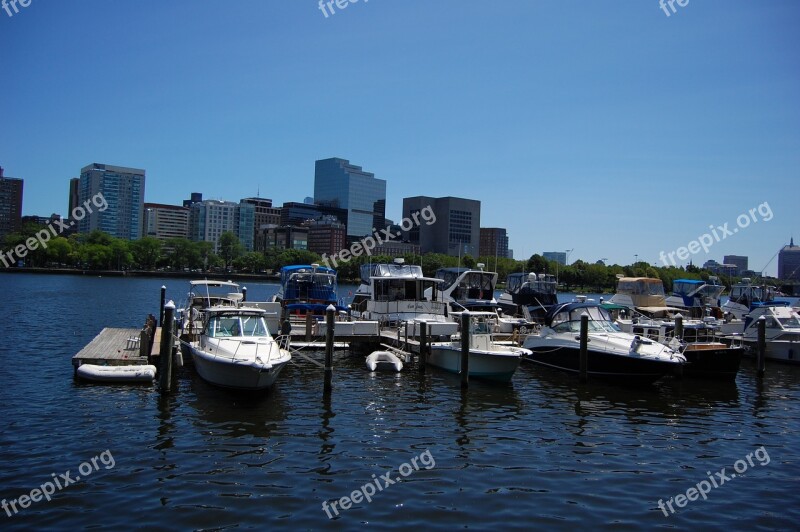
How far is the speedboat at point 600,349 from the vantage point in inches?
1001

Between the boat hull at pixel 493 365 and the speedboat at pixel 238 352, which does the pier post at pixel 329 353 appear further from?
the boat hull at pixel 493 365

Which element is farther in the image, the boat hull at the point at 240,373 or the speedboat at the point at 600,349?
the speedboat at the point at 600,349

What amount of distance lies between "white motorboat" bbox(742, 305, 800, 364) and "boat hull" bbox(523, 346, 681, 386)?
13.5 m

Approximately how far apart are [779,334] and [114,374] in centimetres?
3641

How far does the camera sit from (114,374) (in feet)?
73.6

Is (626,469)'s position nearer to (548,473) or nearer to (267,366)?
(548,473)

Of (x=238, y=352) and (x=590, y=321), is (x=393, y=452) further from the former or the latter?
(x=590, y=321)

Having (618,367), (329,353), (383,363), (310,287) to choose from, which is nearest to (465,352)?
(383,363)

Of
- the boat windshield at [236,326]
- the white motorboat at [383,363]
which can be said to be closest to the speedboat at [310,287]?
the white motorboat at [383,363]

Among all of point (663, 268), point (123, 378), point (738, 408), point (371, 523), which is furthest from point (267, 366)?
point (663, 268)

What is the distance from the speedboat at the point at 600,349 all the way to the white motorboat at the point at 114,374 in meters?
16.7

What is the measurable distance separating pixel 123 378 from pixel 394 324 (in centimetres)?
1589

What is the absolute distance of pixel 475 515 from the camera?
12.3 m

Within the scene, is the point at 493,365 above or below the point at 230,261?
below
